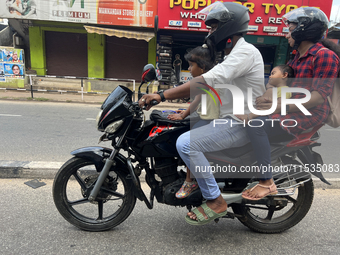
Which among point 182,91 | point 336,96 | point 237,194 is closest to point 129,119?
point 182,91

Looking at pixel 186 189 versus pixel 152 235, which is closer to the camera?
pixel 186 189

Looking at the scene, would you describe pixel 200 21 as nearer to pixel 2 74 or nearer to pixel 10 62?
pixel 10 62

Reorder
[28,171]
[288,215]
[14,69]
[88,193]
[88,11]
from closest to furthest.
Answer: [88,193] → [288,215] → [28,171] → [88,11] → [14,69]

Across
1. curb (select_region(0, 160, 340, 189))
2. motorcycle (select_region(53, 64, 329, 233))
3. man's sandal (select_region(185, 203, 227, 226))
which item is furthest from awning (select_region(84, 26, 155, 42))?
man's sandal (select_region(185, 203, 227, 226))

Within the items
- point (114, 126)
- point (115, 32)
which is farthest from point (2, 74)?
point (114, 126)

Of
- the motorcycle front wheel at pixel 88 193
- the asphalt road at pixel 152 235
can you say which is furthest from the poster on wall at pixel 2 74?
the motorcycle front wheel at pixel 88 193

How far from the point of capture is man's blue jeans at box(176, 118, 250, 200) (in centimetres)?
211

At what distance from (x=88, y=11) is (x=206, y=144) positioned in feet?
40.9

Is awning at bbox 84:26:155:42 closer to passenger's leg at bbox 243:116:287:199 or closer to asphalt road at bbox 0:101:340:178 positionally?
asphalt road at bbox 0:101:340:178

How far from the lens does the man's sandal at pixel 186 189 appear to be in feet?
7.35

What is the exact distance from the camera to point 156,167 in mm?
2305

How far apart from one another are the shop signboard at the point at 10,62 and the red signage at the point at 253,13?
7268 mm

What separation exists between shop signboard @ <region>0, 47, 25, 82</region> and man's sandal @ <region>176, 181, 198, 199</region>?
1347 cm

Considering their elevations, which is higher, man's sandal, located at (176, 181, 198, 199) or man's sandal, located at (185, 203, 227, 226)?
man's sandal, located at (176, 181, 198, 199)
